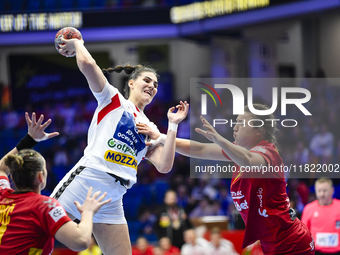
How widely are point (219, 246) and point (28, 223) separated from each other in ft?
18.1

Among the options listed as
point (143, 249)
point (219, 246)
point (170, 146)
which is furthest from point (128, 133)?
point (143, 249)

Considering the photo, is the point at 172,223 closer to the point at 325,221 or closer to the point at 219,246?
the point at 219,246

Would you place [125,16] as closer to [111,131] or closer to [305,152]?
[305,152]

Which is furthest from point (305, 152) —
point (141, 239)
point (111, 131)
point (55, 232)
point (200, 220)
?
point (55, 232)

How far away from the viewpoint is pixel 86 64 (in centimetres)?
344

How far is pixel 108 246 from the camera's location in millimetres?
3723

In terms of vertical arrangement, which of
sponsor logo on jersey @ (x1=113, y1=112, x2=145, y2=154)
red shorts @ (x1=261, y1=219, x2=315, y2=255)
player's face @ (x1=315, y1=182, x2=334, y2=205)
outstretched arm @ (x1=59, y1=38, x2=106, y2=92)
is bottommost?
player's face @ (x1=315, y1=182, x2=334, y2=205)

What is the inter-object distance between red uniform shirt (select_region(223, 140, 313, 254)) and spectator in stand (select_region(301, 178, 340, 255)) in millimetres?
3307

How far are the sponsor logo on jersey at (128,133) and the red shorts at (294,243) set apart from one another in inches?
61.0

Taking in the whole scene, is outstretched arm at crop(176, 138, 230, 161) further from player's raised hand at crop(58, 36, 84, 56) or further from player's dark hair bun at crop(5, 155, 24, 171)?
player's dark hair bun at crop(5, 155, 24, 171)

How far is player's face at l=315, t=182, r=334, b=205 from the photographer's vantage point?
673cm

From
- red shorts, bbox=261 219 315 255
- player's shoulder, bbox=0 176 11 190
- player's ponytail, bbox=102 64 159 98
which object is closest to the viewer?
player's shoulder, bbox=0 176 11 190

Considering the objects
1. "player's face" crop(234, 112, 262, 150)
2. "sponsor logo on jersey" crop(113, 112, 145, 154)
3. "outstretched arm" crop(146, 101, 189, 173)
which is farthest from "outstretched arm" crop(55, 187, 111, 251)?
"player's face" crop(234, 112, 262, 150)

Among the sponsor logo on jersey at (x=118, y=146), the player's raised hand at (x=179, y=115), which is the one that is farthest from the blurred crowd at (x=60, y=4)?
the sponsor logo on jersey at (x=118, y=146)
